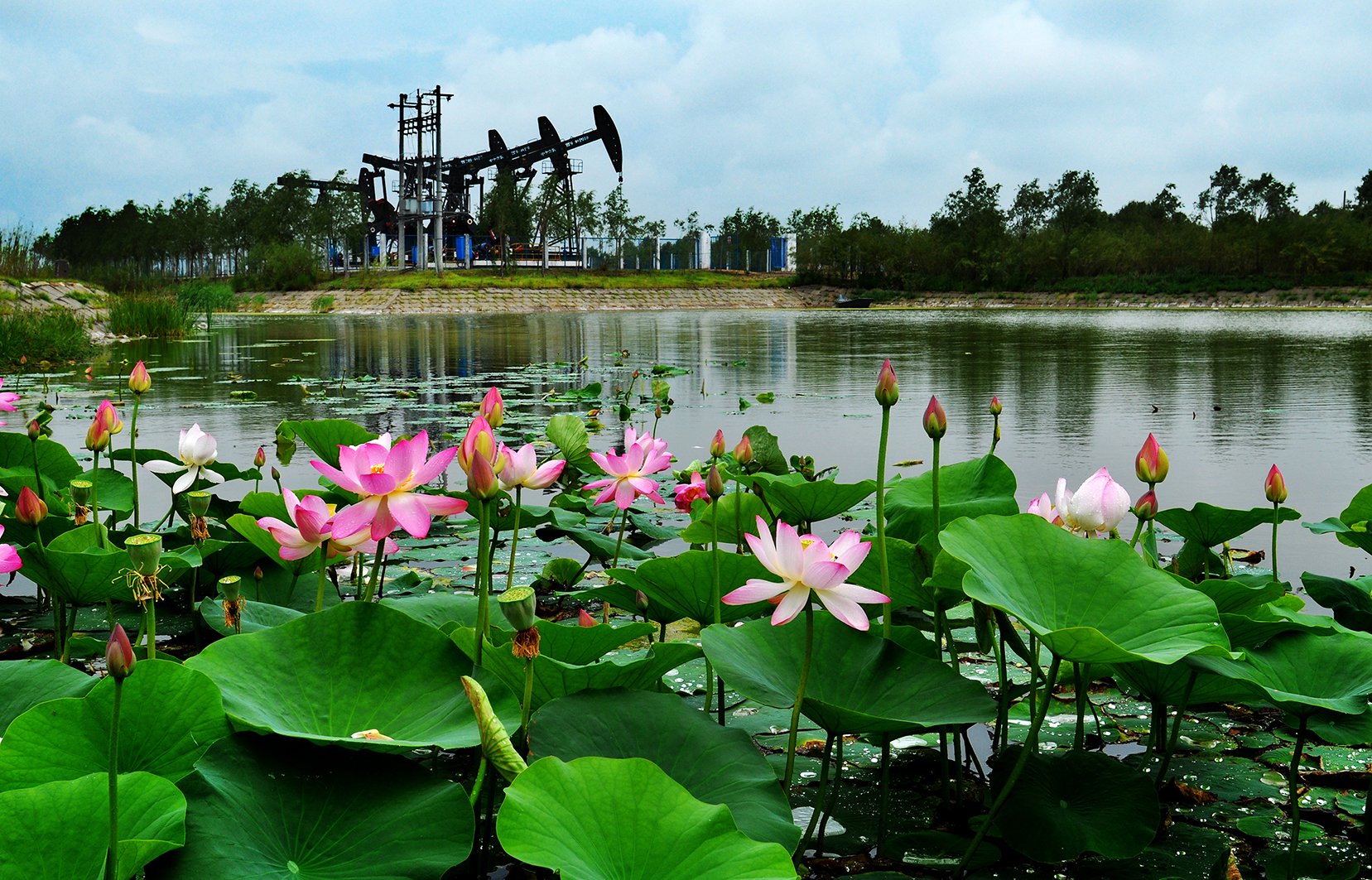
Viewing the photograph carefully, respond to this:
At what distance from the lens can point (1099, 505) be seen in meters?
1.30

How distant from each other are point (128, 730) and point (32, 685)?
233mm

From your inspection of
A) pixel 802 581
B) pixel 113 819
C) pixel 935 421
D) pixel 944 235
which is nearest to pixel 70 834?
pixel 113 819

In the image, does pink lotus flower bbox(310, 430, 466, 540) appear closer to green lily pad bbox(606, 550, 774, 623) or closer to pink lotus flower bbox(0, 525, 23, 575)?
green lily pad bbox(606, 550, 774, 623)

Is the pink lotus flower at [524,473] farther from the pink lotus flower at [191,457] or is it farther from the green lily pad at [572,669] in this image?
the pink lotus flower at [191,457]

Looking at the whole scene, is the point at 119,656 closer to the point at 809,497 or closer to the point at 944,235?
the point at 809,497

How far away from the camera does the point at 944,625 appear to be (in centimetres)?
144

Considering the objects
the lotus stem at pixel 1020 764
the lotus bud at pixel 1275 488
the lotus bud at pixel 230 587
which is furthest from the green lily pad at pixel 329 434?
the lotus bud at pixel 1275 488

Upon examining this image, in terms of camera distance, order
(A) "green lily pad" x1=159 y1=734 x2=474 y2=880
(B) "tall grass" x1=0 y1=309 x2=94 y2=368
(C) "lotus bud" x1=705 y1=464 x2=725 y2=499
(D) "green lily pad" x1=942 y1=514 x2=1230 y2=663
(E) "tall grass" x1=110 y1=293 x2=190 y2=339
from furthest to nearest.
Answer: (E) "tall grass" x1=110 y1=293 x2=190 y2=339 < (B) "tall grass" x1=0 y1=309 x2=94 y2=368 < (C) "lotus bud" x1=705 y1=464 x2=725 y2=499 < (D) "green lily pad" x1=942 y1=514 x2=1230 y2=663 < (A) "green lily pad" x1=159 y1=734 x2=474 y2=880

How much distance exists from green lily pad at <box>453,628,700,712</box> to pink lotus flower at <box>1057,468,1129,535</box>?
0.60 meters

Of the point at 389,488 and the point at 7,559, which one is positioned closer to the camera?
the point at 389,488

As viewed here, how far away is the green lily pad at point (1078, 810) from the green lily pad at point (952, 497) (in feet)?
1.68

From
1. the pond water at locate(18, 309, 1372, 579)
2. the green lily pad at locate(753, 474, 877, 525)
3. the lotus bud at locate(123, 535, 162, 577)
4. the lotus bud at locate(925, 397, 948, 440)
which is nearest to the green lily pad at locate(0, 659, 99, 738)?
the lotus bud at locate(123, 535, 162, 577)

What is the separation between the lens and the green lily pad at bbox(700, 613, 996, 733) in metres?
1.03

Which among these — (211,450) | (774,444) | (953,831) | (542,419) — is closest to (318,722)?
(953,831)
